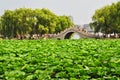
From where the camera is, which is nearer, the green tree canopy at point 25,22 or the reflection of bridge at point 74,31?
the reflection of bridge at point 74,31

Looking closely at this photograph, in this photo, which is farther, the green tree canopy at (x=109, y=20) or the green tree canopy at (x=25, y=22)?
the green tree canopy at (x=25, y=22)

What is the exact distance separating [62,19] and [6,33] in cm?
1375

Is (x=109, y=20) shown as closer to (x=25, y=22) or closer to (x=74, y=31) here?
(x=74, y=31)

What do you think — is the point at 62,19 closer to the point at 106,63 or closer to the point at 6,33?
the point at 6,33

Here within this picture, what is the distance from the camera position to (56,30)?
82.1 meters

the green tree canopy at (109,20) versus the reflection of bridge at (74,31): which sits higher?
the green tree canopy at (109,20)

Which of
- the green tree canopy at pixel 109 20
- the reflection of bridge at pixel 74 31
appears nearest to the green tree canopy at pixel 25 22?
the reflection of bridge at pixel 74 31

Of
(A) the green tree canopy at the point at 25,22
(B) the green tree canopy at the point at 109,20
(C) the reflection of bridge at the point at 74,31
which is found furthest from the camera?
(A) the green tree canopy at the point at 25,22

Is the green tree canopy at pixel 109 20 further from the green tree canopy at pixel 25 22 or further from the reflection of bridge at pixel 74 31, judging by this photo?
the green tree canopy at pixel 25 22

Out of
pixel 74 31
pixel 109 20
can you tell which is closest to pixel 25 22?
pixel 74 31

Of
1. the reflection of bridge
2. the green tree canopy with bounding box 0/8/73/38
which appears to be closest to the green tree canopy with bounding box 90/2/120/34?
the reflection of bridge

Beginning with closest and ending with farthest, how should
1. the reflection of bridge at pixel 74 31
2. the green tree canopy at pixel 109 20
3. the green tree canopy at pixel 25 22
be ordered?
the reflection of bridge at pixel 74 31, the green tree canopy at pixel 109 20, the green tree canopy at pixel 25 22

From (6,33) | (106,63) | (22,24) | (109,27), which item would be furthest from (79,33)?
(106,63)

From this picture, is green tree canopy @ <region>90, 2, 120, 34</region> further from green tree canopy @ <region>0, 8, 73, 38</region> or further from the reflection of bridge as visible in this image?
green tree canopy @ <region>0, 8, 73, 38</region>
